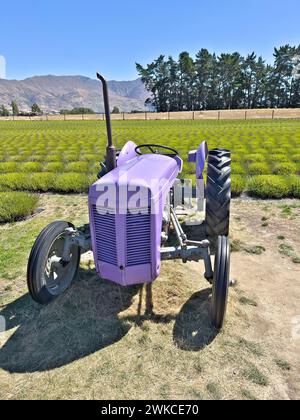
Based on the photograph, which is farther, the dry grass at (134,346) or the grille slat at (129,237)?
the grille slat at (129,237)

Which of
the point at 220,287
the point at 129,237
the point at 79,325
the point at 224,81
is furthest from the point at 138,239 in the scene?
the point at 224,81

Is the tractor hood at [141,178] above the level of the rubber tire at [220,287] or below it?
above

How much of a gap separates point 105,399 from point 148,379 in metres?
0.31

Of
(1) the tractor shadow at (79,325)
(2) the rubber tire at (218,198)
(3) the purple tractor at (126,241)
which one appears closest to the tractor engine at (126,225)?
(3) the purple tractor at (126,241)

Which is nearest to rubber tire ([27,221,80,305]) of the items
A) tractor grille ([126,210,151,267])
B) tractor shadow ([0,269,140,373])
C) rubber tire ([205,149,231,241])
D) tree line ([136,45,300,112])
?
tractor shadow ([0,269,140,373])

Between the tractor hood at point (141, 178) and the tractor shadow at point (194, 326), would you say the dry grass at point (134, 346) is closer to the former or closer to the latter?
the tractor shadow at point (194, 326)

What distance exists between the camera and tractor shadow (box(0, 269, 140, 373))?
2400 mm

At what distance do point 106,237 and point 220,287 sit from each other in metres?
0.95

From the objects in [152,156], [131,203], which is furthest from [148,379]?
[152,156]

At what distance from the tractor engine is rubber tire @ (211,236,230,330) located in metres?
0.48

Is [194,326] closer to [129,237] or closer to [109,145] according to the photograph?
[129,237]

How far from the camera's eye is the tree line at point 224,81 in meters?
61.0

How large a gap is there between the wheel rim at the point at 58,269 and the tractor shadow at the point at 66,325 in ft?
0.33
